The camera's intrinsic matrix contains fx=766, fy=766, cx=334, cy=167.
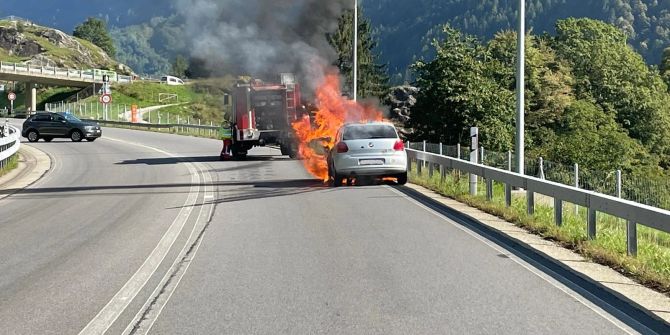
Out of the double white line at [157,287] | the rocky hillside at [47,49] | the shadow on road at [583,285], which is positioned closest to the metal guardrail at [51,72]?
the rocky hillside at [47,49]

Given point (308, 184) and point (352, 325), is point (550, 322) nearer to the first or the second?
point (352, 325)

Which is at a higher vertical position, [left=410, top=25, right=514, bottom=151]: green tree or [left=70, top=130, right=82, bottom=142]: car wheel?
[left=410, top=25, right=514, bottom=151]: green tree

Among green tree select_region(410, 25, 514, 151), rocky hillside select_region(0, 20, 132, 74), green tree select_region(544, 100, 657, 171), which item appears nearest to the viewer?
green tree select_region(410, 25, 514, 151)

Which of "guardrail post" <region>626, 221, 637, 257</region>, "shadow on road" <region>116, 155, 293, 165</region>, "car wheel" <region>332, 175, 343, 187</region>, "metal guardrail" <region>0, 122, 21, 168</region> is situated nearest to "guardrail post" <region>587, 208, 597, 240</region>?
"guardrail post" <region>626, 221, 637, 257</region>

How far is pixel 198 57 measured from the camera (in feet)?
111

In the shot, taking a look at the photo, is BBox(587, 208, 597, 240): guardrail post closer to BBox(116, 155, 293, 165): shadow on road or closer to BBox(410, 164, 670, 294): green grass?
BBox(410, 164, 670, 294): green grass

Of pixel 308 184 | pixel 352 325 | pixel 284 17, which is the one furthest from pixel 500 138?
pixel 352 325

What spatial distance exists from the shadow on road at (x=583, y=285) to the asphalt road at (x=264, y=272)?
0.16 m

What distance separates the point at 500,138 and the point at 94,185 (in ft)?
91.7

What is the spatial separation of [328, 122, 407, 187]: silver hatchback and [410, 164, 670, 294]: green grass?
1.52 meters

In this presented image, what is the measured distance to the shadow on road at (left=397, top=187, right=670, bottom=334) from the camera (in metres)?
6.11

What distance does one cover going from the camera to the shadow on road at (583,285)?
6112mm

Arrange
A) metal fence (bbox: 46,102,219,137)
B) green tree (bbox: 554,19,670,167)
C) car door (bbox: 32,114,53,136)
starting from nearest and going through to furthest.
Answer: car door (bbox: 32,114,53,136)
metal fence (bbox: 46,102,219,137)
green tree (bbox: 554,19,670,167)

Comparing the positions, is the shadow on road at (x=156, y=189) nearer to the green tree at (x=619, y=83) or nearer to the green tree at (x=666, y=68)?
the green tree at (x=619, y=83)
